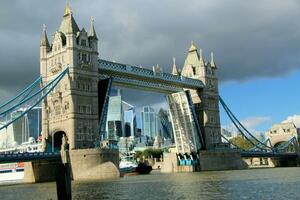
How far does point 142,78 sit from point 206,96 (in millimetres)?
21116

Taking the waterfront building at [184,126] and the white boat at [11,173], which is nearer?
the white boat at [11,173]

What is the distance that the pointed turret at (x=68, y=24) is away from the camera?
7781cm

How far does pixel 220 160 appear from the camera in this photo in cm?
9950

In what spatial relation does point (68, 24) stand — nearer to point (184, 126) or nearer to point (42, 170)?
point (42, 170)

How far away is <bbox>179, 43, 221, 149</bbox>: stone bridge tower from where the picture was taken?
104375mm

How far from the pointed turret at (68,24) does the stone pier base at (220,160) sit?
36191 mm

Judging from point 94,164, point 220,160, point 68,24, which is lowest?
point 94,164

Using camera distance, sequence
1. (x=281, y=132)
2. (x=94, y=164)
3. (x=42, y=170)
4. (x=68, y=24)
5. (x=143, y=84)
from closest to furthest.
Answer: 1. (x=94, y=164)
2. (x=42, y=170)
3. (x=68, y=24)
4. (x=143, y=84)
5. (x=281, y=132)

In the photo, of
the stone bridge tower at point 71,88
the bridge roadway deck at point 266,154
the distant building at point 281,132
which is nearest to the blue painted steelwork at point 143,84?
the stone bridge tower at point 71,88

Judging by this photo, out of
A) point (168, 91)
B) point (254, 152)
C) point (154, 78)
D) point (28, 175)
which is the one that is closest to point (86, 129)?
point (28, 175)

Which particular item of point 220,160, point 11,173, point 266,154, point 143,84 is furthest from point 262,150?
point 11,173

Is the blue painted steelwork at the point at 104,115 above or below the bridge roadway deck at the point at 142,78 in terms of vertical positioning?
below

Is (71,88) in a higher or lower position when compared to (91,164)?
higher

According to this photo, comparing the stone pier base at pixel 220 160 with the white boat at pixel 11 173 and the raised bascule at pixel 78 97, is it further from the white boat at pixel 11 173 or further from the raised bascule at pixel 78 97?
the white boat at pixel 11 173
